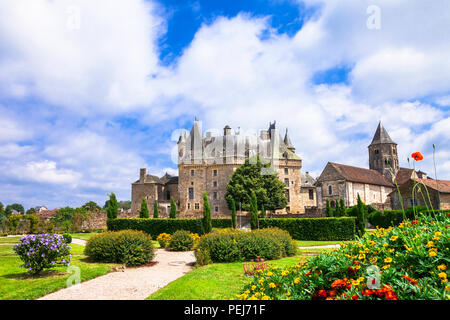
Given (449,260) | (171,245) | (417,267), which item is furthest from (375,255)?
(171,245)

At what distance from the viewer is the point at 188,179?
1825 inches

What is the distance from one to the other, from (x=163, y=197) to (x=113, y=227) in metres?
23.7

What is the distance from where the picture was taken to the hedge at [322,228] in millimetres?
24281

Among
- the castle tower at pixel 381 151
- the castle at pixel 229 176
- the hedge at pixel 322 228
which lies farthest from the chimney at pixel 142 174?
the castle tower at pixel 381 151

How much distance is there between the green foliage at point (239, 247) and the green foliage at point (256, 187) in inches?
1058

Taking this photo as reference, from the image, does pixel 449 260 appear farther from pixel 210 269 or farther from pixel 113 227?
pixel 113 227

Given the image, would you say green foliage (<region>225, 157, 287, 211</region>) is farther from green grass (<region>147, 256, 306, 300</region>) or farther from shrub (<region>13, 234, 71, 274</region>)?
shrub (<region>13, 234, 71, 274</region>)

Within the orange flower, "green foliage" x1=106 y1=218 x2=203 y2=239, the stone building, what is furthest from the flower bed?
the stone building

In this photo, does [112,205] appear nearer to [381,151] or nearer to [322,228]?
[322,228]

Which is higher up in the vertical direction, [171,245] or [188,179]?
[188,179]

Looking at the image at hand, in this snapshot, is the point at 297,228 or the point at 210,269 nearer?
the point at 210,269

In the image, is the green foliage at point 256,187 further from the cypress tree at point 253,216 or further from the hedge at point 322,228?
the hedge at point 322,228

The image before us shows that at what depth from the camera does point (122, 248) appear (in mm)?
12469
